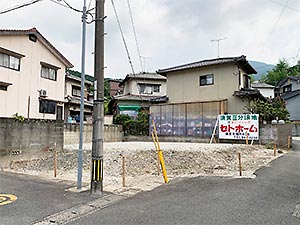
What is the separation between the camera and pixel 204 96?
2161cm

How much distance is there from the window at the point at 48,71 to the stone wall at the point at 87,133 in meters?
5.59

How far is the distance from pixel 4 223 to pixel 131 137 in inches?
663

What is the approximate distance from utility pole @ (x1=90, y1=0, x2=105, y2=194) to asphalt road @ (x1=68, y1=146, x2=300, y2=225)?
1.10 meters

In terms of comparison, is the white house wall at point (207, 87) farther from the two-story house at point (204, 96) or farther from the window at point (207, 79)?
the window at point (207, 79)

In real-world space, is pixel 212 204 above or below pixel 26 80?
below

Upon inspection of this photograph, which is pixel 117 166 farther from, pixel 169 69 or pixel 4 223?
pixel 169 69

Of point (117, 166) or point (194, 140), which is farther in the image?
point (194, 140)

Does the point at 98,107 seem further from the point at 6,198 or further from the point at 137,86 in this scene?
the point at 137,86

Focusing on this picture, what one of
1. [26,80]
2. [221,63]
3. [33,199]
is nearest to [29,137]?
[33,199]

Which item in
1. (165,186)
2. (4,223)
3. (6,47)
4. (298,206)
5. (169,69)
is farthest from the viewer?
(169,69)

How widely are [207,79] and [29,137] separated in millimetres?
14661

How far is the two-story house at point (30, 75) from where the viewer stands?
16.9 m

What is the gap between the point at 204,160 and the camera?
11.0m

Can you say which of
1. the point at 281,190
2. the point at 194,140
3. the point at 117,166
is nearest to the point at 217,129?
the point at 194,140
